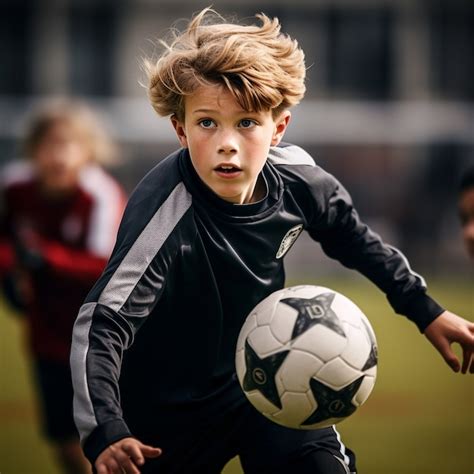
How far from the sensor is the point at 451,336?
12.8ft

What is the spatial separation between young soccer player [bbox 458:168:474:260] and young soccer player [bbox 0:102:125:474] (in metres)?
2.21

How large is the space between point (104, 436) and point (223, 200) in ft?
3.14

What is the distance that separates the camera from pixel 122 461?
10.1 ft

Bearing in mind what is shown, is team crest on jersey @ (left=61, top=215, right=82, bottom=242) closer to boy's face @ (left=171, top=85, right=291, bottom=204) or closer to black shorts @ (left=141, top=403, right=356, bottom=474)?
black shorts @ (left=141, top=403, right=356, bottom=474)

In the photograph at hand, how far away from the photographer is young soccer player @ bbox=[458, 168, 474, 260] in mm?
4707

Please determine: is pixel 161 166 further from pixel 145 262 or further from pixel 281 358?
pixel 281 358

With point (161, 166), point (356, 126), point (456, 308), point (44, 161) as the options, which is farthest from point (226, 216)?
point (356, 126)

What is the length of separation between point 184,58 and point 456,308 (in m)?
12.1

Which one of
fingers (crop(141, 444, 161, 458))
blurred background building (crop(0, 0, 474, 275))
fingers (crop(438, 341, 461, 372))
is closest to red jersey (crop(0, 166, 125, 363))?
fingers (crop(438, 341, 461, 372))

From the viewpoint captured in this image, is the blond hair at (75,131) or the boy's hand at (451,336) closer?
the boy's hand at (451,336)

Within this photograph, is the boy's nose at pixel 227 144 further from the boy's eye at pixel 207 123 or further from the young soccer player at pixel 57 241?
the young soccer player at pixel 57 241

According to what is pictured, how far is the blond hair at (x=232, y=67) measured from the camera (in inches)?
142

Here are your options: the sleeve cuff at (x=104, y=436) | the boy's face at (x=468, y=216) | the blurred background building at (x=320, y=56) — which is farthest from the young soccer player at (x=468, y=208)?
the blurred background building at (x=320, y=56)

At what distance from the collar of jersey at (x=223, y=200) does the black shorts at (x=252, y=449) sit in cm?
71
